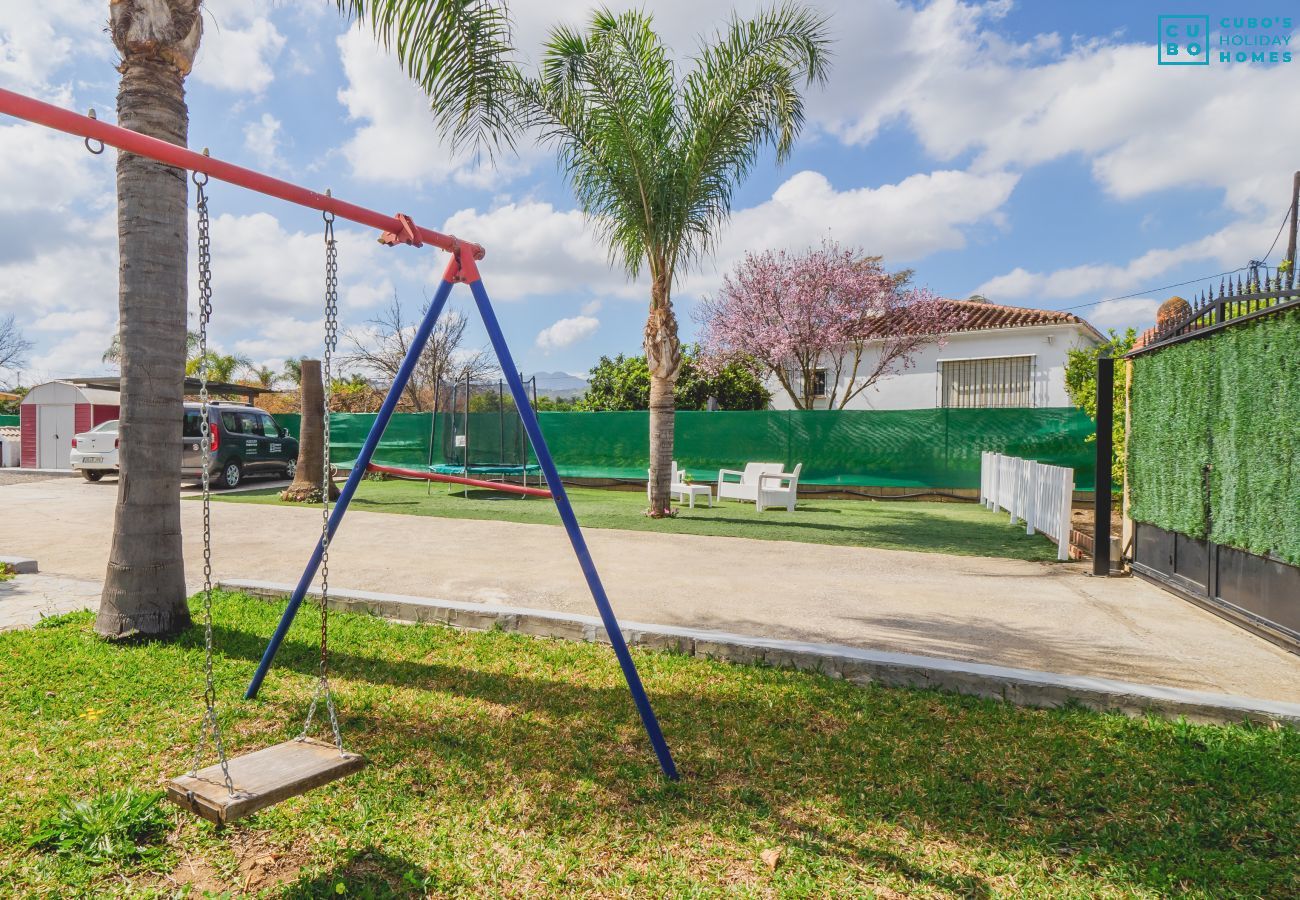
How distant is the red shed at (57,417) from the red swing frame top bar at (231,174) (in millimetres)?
22009

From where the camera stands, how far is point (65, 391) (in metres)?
20.2

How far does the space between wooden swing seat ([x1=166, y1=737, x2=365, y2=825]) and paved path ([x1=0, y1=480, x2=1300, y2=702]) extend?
110 inches

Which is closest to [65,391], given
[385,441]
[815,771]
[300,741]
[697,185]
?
[385,441]

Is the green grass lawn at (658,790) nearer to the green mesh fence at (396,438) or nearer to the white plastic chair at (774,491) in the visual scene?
the white plastic chair at (774,491)

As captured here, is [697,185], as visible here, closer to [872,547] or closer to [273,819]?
[872,547]

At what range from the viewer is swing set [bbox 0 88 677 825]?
2.26m

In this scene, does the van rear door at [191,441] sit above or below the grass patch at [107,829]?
above

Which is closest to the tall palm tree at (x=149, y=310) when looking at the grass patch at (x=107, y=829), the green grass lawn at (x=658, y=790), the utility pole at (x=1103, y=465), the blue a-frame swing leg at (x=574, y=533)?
the green grass lawn at (x=658, y=790)

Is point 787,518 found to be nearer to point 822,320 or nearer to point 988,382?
point 822,320

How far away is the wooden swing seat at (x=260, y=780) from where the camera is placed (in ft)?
7.09

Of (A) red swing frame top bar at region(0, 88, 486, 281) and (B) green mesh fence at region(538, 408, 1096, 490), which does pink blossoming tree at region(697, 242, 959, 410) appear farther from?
(A) red swing frame top bar at region(0, 88, 486, 281)

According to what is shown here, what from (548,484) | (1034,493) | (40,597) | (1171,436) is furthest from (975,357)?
A: (40,597)

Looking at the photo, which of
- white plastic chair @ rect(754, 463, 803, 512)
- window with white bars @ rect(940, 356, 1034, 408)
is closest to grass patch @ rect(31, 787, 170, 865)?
white plastic chair @ rect(754, 463, 803, 512)

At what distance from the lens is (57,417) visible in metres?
20.5
